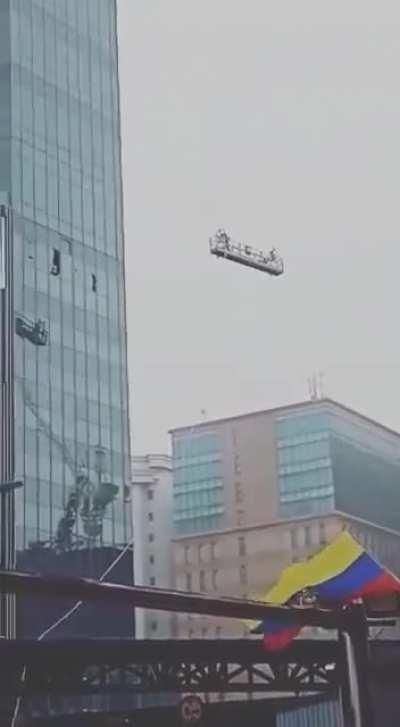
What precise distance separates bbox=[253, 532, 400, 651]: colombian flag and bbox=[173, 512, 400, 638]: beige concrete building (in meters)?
81.9

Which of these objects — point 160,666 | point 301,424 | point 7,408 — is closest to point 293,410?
point 301,424

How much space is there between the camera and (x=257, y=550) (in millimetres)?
100250

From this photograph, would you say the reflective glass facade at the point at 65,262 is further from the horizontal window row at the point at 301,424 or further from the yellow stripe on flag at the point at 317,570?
the yellow stripe on flag at the point at 317,570

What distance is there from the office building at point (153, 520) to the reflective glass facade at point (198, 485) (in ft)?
5.82

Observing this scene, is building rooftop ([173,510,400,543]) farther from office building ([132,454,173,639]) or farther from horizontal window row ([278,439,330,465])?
horizontal window row ([278,439,330,465])

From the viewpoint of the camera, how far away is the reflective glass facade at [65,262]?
Answer: 211 ft

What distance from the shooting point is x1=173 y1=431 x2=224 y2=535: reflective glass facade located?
10212 cm

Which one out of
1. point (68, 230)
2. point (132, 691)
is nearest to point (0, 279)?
point (68, 230)

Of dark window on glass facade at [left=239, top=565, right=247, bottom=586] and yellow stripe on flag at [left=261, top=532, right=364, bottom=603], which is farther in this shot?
dark window on glass facade at [left=239, top=565, right=247, bottom=586]

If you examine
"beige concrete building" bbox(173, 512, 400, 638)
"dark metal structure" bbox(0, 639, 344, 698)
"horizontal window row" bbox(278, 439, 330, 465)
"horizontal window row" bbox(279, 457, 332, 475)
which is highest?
"horizontal window row" bbox(278, 439, 330, 465)

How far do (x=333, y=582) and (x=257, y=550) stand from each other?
87141mm

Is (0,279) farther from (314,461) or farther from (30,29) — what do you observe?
(314,461)

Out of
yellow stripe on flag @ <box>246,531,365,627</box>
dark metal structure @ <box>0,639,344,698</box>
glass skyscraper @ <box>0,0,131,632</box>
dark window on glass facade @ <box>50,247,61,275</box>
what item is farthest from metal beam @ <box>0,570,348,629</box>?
dark window on glass facade @ <box>50,247,61,275</box>

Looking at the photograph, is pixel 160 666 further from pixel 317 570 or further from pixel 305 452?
pixel 305 452
